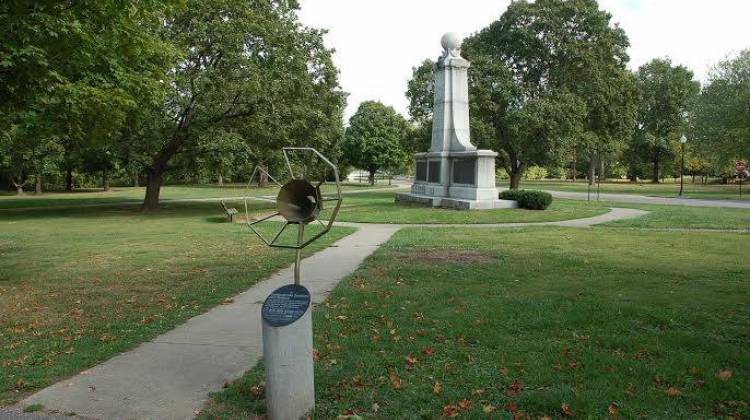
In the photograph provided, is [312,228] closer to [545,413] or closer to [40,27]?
[40,27]

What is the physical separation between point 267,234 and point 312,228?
173cm

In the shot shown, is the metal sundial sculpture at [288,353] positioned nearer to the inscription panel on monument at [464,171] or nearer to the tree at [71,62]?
the tree at [71,62]

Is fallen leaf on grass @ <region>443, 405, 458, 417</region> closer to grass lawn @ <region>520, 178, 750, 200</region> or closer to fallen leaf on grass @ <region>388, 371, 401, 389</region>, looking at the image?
fallen leaf on grass @ <region>388, 371, 401, 389</region>

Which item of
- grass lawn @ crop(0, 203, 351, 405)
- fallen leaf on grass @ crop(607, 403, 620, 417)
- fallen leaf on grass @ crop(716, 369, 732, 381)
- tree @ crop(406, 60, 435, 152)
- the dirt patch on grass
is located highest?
tree @ crop(406, 60, 435, 152)

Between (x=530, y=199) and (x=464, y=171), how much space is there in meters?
3.00

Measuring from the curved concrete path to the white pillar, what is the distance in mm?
654

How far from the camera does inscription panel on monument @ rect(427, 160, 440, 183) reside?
2539 cm

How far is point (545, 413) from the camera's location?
407cm

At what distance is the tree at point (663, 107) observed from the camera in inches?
2448

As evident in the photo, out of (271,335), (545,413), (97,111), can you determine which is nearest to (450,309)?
(545,413)

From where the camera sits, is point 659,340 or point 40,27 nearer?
point 659,340

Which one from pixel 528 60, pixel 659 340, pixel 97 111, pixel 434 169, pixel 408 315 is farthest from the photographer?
pixel 528 60

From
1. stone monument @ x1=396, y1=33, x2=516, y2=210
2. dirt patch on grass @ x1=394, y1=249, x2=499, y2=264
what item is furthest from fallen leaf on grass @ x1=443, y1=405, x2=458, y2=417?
stone monument @ x1=396, y1=33, x2=516, y2=210

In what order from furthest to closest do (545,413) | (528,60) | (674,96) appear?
1. (674,96)
2. (528,60)
3. (545,413)
